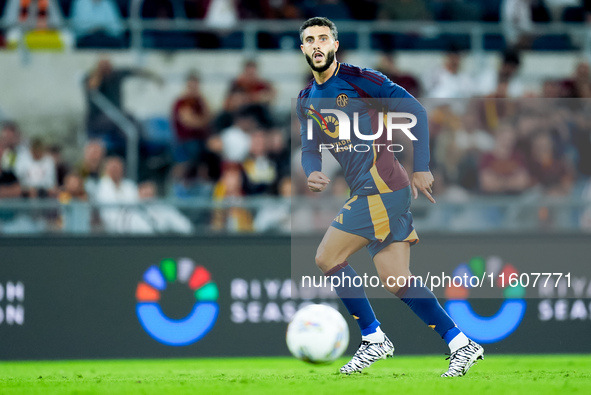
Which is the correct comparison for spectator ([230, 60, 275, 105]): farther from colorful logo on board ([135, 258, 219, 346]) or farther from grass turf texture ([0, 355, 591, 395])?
grass turf texture ([0, 355, 591, 395])

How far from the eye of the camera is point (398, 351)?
350 inches

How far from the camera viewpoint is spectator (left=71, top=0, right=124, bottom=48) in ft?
36.1

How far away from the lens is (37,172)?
9742 millimetres

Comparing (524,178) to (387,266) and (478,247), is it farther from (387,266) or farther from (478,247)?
(387,266)

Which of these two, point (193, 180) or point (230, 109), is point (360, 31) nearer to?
point (230, 109)

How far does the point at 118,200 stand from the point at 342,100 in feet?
11.9

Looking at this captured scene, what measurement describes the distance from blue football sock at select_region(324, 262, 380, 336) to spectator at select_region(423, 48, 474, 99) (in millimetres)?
4607

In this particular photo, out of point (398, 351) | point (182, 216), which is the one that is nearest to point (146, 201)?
point (182, 216)

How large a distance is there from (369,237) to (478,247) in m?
2.75

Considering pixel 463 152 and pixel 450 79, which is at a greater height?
pixel 450 79

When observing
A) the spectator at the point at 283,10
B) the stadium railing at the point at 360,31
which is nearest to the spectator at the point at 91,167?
the stadium railing at the point at 360,31

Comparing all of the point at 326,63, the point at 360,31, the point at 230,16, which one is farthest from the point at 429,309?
the point at 230,16

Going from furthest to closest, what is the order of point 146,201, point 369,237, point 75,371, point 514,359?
point 146,201 < point 514,359 < point 75,371 < point 369,237

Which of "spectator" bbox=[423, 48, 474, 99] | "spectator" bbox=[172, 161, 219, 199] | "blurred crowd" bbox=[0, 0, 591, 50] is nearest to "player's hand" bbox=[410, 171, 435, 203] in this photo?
"spectator" bbox=[172, 161, 219, 199]
